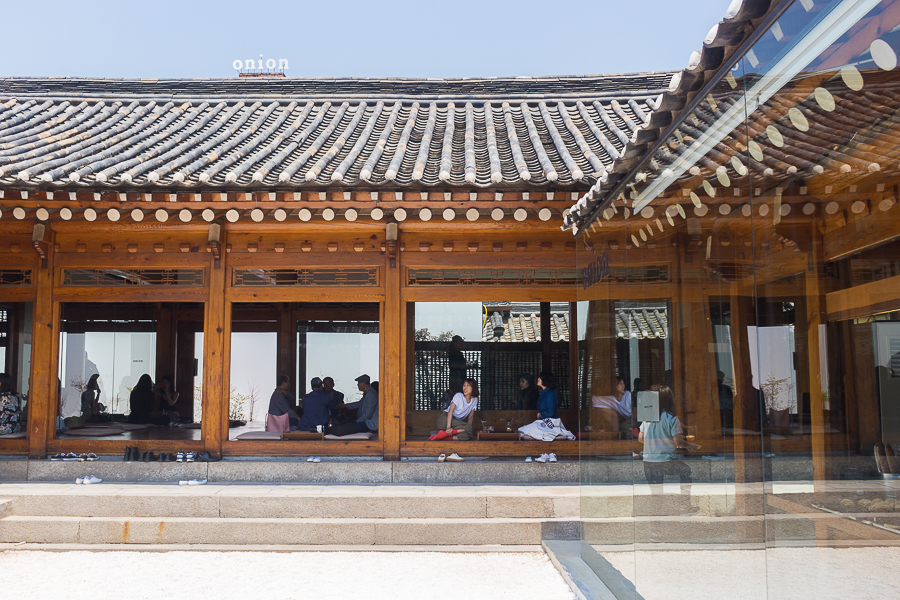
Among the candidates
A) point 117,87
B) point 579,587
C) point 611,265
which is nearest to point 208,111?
point 117,87

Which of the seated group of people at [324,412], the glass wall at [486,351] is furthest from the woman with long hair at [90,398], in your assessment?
the glass wall at [486,351]

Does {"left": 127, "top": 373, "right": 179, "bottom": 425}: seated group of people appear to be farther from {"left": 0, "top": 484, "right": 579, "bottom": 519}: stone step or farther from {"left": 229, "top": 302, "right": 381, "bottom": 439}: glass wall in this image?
{"left": 0, "top": 484, "right": 579, "bottom": 519}: stone step

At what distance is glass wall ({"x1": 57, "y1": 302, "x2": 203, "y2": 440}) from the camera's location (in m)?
12.1

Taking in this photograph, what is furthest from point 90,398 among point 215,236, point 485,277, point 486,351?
point 485,277

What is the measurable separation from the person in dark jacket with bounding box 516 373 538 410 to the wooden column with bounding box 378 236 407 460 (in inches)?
144

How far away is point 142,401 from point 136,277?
530 cm

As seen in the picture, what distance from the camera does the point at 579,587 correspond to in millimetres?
4820

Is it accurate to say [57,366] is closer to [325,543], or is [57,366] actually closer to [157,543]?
[157,543]

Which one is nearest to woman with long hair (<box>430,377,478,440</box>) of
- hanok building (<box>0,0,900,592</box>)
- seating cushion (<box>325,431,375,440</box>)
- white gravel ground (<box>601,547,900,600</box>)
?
hanok building (<box>0,0,900,592</box>)

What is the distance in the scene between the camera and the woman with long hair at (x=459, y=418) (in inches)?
312

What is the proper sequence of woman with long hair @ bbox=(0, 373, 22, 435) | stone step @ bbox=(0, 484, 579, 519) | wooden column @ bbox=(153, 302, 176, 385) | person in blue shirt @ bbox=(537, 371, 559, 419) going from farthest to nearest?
wooden column @ bbox=(153, 302, 176, 385) → woman with long hair @ bbox=(0, 373, 22, 435) → person in blue shirt @ bbox=(537, 371, 559, 419) → stone step @ bbox=(0, 484, 579, 519)

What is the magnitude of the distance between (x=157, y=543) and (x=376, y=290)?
3444 millimetres

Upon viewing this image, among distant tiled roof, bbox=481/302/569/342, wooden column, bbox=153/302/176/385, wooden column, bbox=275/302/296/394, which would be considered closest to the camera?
distant tiled roof, bbox=481/302/569/342

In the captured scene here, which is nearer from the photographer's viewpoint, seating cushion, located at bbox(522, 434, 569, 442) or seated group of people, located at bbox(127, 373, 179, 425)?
seating cushion, located at bbox(522, 434, 569, 442)
